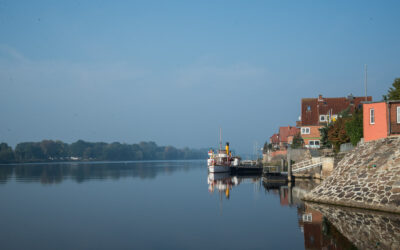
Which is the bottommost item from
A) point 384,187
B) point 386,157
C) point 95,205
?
point 95,205

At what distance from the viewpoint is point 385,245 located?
1634 centimetres

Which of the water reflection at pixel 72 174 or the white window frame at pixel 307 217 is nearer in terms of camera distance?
the white window frame at pixel 307 217

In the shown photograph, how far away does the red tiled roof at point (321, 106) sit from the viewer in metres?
68.8

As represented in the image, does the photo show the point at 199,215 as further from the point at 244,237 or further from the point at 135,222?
the point at 244,237

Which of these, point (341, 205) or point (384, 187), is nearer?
point (384, 187)

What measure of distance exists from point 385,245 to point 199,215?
42.3 ft

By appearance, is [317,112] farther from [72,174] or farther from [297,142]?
[72,174]

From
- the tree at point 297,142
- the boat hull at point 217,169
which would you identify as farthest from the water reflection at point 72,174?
the tree at point 297,142

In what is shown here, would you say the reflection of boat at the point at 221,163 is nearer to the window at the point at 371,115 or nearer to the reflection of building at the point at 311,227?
the window at the point at 371,115

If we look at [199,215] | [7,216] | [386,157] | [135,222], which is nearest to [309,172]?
[386,157]

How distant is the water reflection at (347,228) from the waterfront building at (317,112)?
42683mm

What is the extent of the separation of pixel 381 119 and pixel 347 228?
544 inches

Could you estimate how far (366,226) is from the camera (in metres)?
19.8

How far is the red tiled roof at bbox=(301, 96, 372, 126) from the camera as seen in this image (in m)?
68.8
